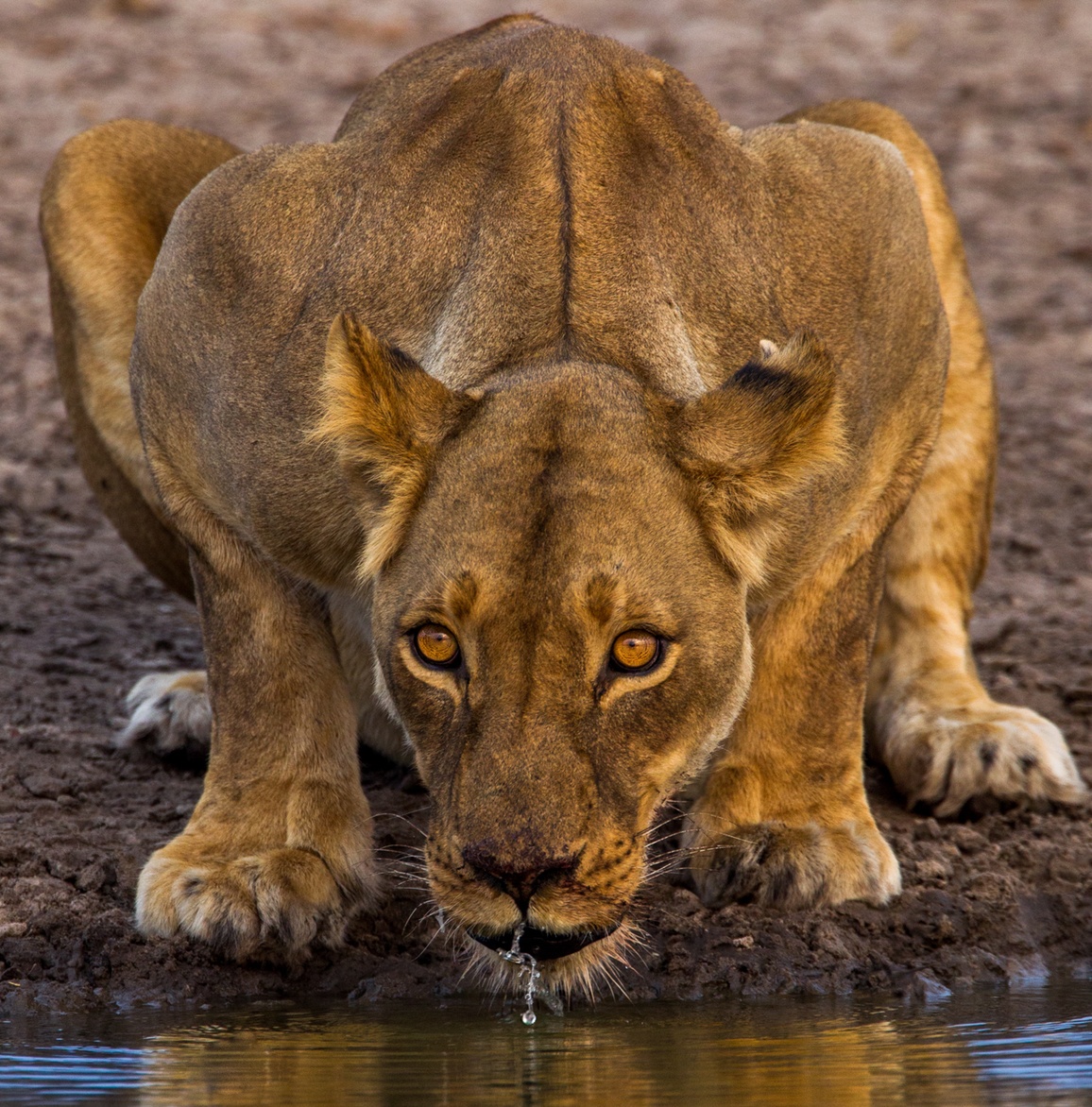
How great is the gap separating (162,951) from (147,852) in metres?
0.46

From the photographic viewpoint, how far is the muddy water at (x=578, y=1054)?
3125mm

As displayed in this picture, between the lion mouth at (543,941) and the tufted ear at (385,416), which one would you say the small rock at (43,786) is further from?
the lion mouth at (543,941)

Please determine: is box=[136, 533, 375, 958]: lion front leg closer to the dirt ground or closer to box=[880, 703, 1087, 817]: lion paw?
the dirt ground

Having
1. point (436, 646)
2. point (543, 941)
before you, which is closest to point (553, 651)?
point (436, 646)

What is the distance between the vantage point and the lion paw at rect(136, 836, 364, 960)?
4082 millimetres

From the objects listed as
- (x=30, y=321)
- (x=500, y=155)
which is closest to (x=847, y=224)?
(x=500, y=155)

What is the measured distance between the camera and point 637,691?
3.56 m

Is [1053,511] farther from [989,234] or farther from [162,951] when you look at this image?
[162,951]

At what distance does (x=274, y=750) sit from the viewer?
4.47m

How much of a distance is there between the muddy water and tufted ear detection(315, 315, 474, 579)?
0.87 metres

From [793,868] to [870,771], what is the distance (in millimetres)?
1027

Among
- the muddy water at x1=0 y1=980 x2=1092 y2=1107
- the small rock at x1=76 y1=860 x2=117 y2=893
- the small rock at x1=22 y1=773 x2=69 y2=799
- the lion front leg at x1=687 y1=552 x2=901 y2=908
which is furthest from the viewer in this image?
the small rock at x1=22 y1=773 x2=69 y2=799

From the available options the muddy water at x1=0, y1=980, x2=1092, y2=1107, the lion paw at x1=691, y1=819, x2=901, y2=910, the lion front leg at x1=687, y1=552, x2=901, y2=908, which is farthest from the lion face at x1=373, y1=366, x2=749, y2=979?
the lion front leg at x1=687, y1=552, x2=901, y2=908

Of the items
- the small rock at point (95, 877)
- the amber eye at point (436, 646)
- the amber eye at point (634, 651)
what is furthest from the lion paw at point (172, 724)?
the amber eye at point (634, 651)
